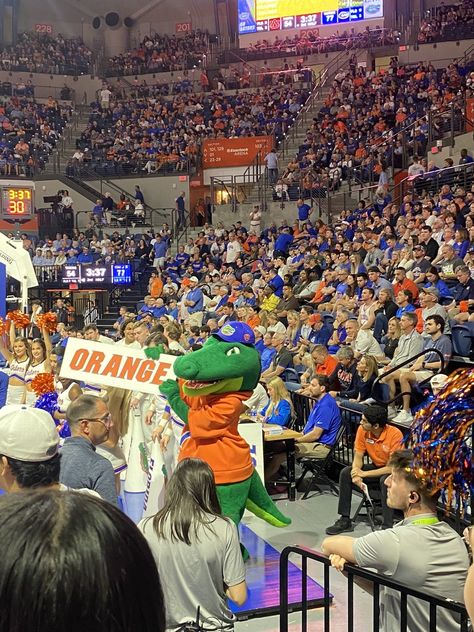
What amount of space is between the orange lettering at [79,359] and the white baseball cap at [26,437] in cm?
329

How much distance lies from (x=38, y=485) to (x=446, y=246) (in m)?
9.80

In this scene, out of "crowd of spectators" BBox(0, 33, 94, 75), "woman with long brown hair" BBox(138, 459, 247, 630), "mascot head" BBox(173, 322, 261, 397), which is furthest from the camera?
"crowd of spectators" BBox(0, 33, 94, 75)

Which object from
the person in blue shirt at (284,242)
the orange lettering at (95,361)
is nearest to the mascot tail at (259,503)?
the orange lettering at (95,361)

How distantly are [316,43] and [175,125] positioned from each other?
674 cm

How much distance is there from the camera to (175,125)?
3050cm

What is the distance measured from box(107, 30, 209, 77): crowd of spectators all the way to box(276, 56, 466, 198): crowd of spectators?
959 cm

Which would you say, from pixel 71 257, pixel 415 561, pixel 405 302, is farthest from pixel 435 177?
pixel 415 561

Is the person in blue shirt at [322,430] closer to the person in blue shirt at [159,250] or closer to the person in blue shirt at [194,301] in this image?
the person in blue shirt at [194,301]

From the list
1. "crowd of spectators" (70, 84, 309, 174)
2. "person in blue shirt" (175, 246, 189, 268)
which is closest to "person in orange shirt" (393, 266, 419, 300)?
"person in blue shirt" (175, 246, 189, 268)

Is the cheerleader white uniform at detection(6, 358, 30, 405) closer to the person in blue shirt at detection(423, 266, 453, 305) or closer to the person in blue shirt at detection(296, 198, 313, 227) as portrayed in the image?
the person in blue shirt at detection(423, 266, 453, 305)

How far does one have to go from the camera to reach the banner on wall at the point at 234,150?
27.7 meters

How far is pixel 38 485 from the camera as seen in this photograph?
9.20 feet

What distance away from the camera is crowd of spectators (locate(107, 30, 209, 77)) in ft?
114

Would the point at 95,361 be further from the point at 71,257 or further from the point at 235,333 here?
the point at 71,257
